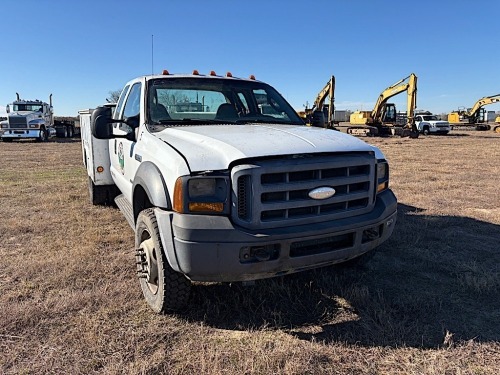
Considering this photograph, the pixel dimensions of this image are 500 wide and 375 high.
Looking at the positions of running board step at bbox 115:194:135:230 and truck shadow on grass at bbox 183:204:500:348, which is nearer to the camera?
truck shadow on grass at bbox 183:204:500:348

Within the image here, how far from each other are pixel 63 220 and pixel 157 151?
3.52 m

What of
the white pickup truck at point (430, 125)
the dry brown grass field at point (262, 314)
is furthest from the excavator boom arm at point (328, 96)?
the dry brown grass field at point (262, 314)

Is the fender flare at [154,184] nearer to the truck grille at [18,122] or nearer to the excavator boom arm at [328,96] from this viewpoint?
the truck grille at [18,122]

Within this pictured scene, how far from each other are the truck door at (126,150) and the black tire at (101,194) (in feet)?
4.25

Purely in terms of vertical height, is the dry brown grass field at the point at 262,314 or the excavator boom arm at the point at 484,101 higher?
the excavator boom arm at the point at 484,101

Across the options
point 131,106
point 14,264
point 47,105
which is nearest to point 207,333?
point 14,264

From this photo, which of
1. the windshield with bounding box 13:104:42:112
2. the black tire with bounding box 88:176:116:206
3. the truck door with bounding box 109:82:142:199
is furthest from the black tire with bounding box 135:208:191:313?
the windshield with bounding box 13:104:42:112

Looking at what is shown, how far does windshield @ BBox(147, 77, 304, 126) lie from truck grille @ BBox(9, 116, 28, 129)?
24.1 m

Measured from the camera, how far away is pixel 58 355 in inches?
107

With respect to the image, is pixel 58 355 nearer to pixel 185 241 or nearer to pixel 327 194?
pixel 185 241

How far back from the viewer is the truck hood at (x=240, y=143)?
9.15 feet

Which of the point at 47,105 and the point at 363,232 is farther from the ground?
the point at 47,105

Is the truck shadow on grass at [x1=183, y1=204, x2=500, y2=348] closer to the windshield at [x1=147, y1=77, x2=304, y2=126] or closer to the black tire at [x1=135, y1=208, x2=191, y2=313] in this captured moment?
the black tire at [x1=135, y1=208, x2=191, y2=313]

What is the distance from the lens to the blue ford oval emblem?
2.90 metres
